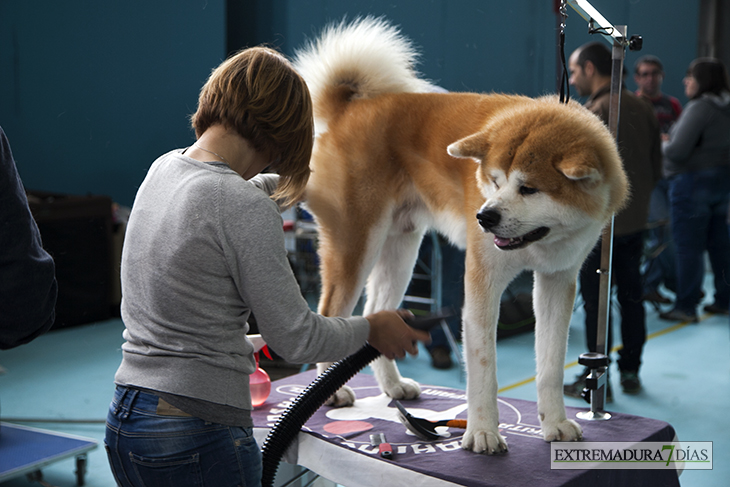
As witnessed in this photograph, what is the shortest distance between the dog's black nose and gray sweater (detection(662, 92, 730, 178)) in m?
3.14

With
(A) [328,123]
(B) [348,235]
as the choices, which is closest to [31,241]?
(B) [348,235]

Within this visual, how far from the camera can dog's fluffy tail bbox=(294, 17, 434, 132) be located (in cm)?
198

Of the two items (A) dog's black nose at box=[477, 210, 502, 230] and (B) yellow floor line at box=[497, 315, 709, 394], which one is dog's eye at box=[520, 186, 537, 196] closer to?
(A) dog's black nose at box=[477, 210, 502, 230]

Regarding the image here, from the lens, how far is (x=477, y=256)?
5.18 feet

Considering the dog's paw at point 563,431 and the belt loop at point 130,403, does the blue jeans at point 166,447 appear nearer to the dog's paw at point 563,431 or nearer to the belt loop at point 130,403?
the belt loop at point 130,403

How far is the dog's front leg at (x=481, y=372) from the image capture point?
1.51m

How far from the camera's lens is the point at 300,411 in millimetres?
1586

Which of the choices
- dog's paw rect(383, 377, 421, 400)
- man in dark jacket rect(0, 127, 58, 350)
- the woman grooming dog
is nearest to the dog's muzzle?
the woman grooming dog

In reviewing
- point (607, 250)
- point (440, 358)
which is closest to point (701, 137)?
point (440, 358)

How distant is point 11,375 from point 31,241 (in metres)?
2.87

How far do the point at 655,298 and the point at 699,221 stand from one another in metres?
0.96

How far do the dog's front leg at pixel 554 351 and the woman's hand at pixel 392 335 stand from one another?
1.51 feet

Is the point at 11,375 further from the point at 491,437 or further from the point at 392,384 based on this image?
the point at 491,437

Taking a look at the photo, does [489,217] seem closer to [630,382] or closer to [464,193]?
[464,193]
